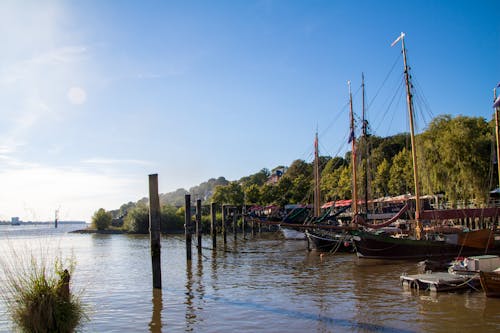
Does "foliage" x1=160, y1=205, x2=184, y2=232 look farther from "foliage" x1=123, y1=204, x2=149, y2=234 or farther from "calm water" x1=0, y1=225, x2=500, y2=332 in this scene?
"calm water" x1=0, y1=225, x2=500, y2=332

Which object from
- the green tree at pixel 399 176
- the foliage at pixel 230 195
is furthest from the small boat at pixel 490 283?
the foliage at pixel 230 195

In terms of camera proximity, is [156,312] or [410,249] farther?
[410,249]

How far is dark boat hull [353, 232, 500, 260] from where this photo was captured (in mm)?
28000

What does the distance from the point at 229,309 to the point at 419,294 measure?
7.54m

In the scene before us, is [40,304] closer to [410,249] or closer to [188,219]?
[188,219]

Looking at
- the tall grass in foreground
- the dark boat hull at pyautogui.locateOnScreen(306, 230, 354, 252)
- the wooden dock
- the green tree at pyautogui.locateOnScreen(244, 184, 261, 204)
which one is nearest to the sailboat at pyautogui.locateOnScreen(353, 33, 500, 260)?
the dark boat hull at pyautogui.locateOnScreen(306, 230, 354, 252)

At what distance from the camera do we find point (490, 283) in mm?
15211

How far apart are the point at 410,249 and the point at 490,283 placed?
1325 centimetres

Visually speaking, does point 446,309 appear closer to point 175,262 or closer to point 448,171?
point 175,262

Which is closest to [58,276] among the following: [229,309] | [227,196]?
[229,309]

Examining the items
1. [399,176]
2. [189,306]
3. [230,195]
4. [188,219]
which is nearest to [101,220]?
[230,195]

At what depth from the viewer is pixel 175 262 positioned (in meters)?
31.2

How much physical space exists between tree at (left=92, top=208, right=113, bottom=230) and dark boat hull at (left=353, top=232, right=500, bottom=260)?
296 feet

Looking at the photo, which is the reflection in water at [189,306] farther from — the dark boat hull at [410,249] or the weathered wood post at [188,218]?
the dark boat hull at [410,249]
